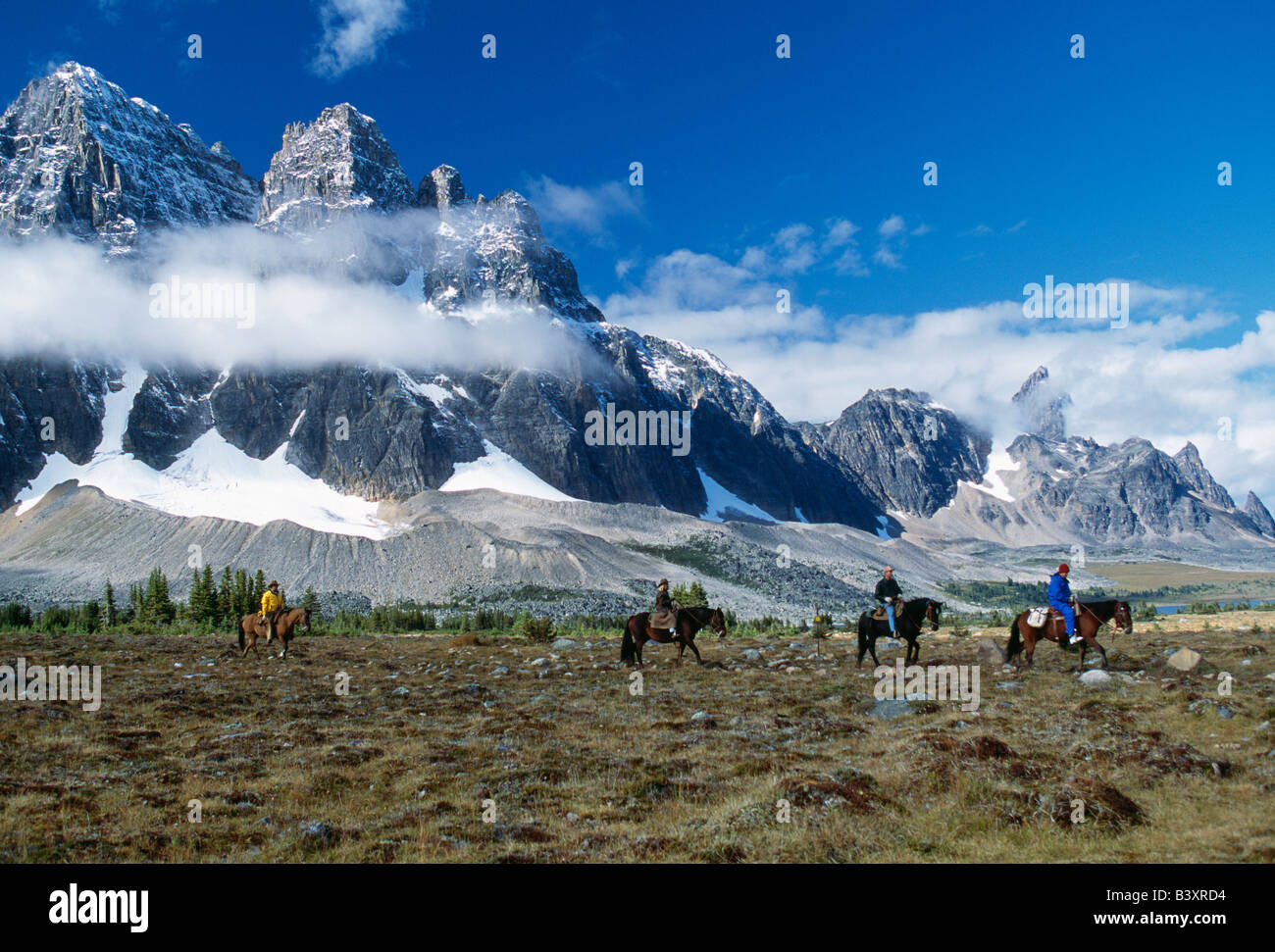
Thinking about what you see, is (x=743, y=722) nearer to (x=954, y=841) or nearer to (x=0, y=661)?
(x=954, y=841)

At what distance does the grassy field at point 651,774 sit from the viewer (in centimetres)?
1066

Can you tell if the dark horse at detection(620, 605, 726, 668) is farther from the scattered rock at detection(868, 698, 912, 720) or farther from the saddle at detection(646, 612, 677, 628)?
the scattered rock at detection(868, 698, 912, 720)

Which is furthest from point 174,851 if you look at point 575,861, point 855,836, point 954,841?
point 954,841

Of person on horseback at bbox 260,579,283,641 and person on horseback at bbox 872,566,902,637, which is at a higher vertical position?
person on horseback at bbox 872,566,902,637

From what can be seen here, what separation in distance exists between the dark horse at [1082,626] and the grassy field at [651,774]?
1.65 m

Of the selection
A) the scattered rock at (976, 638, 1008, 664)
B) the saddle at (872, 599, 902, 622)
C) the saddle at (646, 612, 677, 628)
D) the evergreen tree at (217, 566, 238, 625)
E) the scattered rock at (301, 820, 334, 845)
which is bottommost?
the evergreen tree at (217, 566, 238, 625)

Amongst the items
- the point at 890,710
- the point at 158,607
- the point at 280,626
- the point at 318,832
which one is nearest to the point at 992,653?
the point at 890,710

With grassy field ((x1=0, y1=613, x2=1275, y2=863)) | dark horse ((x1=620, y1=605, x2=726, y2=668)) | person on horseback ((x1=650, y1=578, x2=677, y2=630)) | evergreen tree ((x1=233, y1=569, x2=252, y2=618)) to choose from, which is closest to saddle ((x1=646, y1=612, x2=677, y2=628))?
person on horseback ((x1=650, y1=578, x2=677, y2=630))

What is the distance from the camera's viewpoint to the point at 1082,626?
27.8 m

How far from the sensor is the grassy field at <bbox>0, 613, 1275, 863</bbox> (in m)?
10.7

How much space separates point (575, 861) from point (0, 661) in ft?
131

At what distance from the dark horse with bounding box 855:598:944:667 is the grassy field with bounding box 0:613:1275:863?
4470 mm
